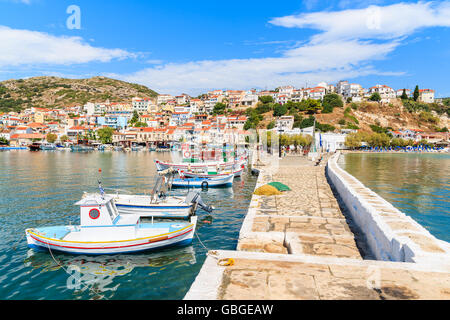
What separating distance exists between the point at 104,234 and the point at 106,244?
0.70 metres

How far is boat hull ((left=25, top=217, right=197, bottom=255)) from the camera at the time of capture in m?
9.20

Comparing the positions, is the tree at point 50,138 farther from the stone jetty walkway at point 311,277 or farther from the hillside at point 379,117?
the stone jetty walkway at point 311,277

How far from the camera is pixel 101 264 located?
8898 millimetres

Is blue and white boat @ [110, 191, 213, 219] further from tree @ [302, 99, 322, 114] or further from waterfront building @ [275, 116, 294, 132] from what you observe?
tree @ [302, 99, 322, 114]

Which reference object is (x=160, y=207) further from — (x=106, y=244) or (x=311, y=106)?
(x=311, y=106)

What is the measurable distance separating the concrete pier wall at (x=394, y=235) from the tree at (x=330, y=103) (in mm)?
117291

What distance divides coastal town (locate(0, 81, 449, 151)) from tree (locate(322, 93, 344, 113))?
3.08 feet

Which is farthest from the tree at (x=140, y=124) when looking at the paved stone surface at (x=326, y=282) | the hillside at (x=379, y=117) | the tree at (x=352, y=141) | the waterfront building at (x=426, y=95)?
the waterfront building at (x=426, y=95)

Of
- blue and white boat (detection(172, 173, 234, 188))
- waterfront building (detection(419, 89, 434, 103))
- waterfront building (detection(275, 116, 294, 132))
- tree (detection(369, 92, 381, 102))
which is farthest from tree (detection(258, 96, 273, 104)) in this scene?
blue and white boat (detection(172, 173, 234, 188))

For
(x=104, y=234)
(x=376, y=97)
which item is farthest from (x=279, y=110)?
(x=104, y=234)

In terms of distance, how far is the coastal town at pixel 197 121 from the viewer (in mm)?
103000

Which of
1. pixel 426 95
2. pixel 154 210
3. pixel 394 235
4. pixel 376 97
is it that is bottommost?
pixel 154 210
